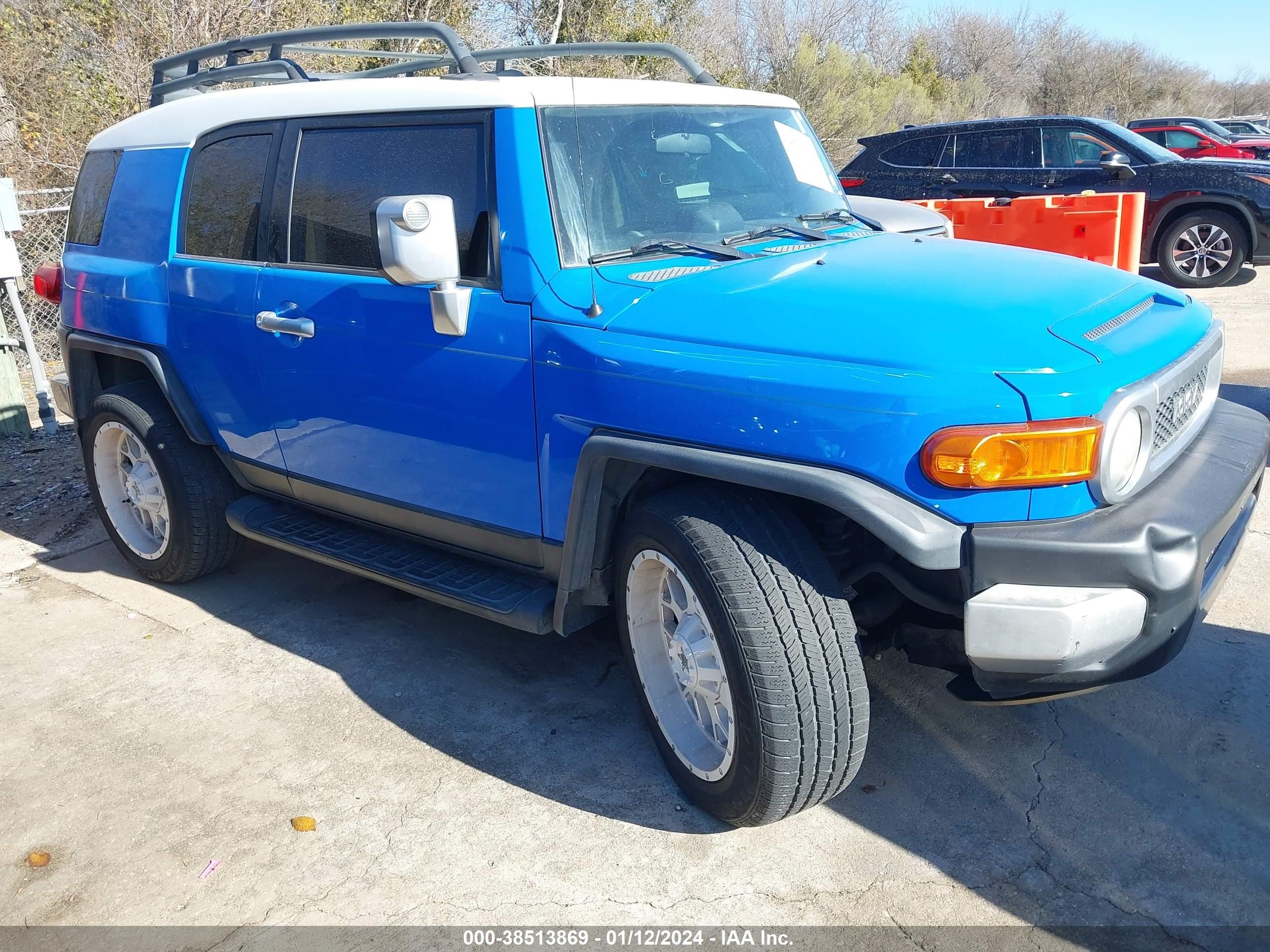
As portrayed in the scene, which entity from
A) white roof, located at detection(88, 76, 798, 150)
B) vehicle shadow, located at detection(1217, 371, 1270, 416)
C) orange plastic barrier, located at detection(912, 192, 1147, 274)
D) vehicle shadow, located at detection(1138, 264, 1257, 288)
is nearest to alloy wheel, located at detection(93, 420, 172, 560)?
white roof, located at detection(88, 76, 798, 150)

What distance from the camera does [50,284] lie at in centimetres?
502

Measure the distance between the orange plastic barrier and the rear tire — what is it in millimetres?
2079

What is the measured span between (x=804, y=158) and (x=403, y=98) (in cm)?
148

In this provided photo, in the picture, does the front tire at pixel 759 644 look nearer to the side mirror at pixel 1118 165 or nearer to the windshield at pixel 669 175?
the windshield at pixel 669 175

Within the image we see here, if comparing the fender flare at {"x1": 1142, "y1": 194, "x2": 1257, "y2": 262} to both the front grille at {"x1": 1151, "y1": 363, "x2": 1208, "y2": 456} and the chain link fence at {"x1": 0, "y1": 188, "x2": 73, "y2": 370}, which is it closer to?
the front grille at {"x1": 1151, "y1": 363, "x2": 1208, "y2": 456}

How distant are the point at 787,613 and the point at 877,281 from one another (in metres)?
0.98

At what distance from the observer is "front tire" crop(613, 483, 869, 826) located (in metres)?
2.63

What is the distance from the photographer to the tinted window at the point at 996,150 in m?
11.1

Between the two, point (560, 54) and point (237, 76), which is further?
point (237, 76)

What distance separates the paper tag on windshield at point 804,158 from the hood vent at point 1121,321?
1.30 meters

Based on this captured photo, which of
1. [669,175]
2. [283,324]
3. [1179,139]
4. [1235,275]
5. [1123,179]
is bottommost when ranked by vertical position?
[1235,275]

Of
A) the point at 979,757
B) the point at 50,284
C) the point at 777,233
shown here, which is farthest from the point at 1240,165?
the point at 50,284

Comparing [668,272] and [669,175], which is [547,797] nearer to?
[668,272]

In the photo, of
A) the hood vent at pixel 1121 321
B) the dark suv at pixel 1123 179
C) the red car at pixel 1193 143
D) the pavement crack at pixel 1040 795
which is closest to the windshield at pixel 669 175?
the hood vent at pixel 1121 321
